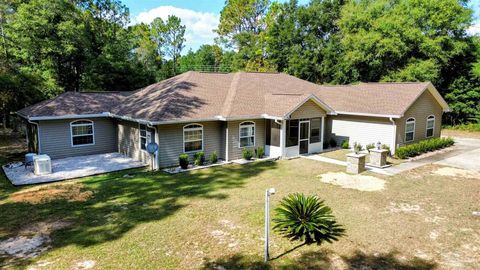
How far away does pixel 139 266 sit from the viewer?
6.53 metres

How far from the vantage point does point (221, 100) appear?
711 inches

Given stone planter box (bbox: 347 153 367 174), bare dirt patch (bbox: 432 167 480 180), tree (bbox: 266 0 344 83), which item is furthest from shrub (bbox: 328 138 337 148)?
tree (bbox: 266 0 344 83)

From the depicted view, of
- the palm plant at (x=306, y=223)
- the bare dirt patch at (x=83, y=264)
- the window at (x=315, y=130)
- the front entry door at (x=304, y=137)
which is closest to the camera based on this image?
the bare dirt patch at (x=83, y=264)

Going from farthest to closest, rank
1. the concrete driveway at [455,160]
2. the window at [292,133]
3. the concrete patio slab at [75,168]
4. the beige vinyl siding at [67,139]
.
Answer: the window at [292,133] < the beige vinyl siding at [67,139] < the concrete driveway at [455,160] < the concrete patio slab at [75,168]

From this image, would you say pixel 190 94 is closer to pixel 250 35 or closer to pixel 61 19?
pixel 61 19

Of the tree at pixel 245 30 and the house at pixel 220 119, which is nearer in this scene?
the house at pixel 220 119

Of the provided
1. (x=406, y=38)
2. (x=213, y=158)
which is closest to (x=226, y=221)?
(x=213, y=158)

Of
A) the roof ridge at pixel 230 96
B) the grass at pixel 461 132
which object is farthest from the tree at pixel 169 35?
A: the grass at pixel 461 132

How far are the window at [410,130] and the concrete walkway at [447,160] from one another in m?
1.67

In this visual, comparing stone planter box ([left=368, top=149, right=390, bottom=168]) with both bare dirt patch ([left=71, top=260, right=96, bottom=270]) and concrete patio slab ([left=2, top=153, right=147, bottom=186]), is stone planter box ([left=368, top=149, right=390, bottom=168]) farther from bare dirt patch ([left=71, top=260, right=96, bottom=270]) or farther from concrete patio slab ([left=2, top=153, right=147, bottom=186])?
bare dirt patch ([left=71, top=260, right=96, bottom=270])

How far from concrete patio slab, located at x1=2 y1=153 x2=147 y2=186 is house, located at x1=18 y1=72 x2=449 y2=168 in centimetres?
68

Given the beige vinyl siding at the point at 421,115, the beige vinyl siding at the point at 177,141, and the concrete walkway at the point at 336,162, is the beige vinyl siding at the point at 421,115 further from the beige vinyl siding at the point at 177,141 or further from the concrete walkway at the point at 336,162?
the beige vinyl siding at the point at 177,141

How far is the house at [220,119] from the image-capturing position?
A: 52.5ft

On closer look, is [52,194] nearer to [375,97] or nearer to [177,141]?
[177,141]
